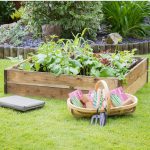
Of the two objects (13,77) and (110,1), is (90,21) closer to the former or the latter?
(110,1)

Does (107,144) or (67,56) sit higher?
(67,56)

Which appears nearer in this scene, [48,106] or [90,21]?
[48,106]

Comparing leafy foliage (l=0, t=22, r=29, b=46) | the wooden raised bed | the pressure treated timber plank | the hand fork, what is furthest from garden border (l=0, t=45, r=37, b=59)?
the hand fork

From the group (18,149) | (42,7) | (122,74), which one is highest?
(42,7)

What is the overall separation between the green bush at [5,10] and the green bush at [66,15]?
237cm

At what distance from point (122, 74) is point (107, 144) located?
1460 millimetres

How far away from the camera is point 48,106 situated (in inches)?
217

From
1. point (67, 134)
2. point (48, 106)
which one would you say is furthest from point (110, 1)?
point (67, 134)

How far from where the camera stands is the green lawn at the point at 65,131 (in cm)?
431

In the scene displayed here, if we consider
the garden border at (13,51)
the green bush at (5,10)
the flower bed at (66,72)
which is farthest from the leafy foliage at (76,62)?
the green bush at (5,10)

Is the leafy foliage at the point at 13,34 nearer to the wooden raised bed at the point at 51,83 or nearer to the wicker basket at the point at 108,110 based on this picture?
the wooden raised bed at the point at 51,83

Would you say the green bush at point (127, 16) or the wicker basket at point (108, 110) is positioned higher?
the green bush at point (127, 16)

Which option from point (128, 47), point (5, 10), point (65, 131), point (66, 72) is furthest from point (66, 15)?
point (65, 131)

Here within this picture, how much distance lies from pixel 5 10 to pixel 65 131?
7.08 meters
